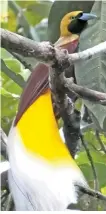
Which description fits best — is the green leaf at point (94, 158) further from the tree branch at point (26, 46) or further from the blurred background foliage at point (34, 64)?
the tree branch at point (26, 46)

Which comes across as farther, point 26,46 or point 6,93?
point 6,93

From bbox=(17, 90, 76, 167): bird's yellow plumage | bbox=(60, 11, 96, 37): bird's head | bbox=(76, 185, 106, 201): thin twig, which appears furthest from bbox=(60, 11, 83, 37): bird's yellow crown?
bbox=(76, 185, 106, 201): thin twig

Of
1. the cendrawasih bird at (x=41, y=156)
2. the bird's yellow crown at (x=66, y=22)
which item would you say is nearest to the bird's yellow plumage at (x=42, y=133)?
the cendrawasih bird at (x=41, y=156)

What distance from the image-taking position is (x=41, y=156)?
71 cm

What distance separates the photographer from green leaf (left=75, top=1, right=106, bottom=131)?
69 cm

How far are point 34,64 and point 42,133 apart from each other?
0.33ft

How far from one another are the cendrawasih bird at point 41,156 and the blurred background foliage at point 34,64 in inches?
1.3

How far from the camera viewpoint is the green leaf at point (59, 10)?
0.79 m

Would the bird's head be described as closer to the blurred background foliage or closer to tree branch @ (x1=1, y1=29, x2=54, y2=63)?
the blurred background foliage

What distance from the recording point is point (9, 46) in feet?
1.73

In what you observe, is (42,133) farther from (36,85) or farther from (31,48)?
(31,48)

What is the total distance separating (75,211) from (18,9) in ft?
1.55

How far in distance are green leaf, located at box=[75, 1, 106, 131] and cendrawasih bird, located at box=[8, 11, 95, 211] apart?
1.2 inches

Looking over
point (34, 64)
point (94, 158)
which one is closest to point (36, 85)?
point (34, 64)
